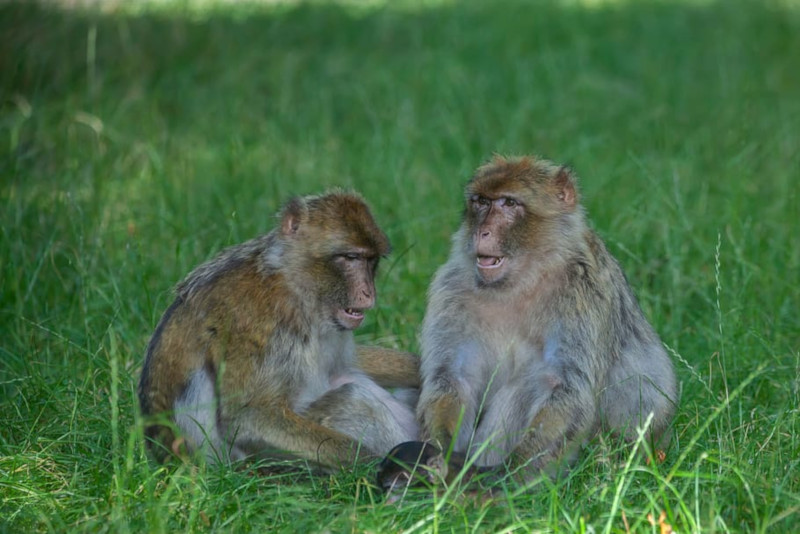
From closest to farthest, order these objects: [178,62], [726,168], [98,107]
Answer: [726,168], [98,107], [178,62]

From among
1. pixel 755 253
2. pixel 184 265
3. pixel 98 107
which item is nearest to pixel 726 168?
pixel 755 253

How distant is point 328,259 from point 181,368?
2.08 ft

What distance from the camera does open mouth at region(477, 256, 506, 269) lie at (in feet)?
13.7

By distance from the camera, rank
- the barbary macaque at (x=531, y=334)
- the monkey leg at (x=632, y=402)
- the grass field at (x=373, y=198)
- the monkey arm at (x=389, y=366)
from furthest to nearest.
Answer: the monkey arm at (x=389, y=366) < the monkey leg at (x=632, y=402) < the barbary macaque at (x=531, y=334) < the grass field at (x=373, y=198)

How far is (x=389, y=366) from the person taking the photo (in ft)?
15.6

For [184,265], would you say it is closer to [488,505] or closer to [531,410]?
[531,410]

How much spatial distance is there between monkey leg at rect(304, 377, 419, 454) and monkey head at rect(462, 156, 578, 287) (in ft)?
1.85

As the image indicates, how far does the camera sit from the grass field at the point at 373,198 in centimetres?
365

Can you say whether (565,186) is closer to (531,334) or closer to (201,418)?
(531,334)

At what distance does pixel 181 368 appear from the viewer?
13.4 feet

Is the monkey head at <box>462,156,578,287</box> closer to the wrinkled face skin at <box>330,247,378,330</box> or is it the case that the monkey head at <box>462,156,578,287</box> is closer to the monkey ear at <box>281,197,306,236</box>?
the wrinkled face skin at <box>330,247,378,330</box>

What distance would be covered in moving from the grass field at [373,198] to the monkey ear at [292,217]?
79 centimetres

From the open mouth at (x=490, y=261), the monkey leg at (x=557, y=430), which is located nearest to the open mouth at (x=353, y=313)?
the open mouth at (x=490, y=261)

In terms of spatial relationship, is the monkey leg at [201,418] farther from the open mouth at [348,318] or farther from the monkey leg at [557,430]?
the monkey leg at [557,430]
